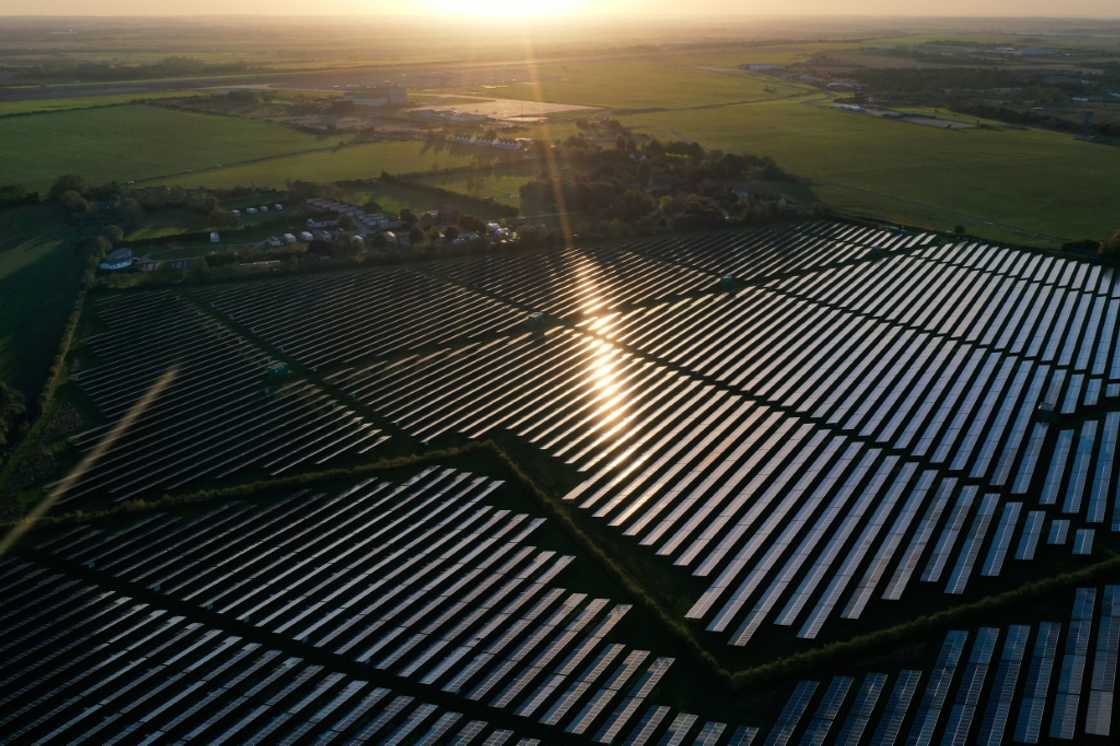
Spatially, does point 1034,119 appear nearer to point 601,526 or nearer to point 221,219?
point 221,219

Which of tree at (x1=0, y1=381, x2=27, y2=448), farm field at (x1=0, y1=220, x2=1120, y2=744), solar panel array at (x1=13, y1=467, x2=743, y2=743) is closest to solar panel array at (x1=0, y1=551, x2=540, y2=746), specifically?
farm field at (x1=0, y1=220, x2=1120, y2=744)

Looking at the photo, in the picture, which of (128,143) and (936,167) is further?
(128,143)

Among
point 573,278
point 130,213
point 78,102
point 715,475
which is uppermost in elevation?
point 78,102

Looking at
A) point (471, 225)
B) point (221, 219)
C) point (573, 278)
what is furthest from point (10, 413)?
point (471, 225)

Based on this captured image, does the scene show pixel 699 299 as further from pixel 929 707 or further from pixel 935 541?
pixel 929 707

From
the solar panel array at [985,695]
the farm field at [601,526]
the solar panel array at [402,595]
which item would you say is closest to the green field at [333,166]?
the farm field at [601,526]

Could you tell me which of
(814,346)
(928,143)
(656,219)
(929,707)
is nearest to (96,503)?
(929,707)
